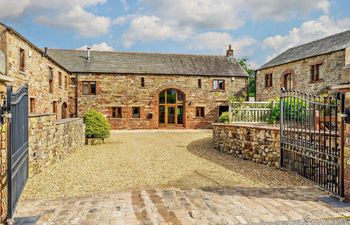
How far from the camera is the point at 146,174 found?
7.19 m

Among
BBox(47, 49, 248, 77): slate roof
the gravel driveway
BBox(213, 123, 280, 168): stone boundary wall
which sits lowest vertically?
the gravel driveway

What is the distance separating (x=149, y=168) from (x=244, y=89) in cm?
1911

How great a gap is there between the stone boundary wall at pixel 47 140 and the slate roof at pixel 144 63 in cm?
1222

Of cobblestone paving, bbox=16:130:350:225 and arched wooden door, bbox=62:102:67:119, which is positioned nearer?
cobblestone paving, bbox=16:130:350:225

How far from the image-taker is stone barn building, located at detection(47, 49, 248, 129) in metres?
22.2

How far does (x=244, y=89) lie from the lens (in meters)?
25.1

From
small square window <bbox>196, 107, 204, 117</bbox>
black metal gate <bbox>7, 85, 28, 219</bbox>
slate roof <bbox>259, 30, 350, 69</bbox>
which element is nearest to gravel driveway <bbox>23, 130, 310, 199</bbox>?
black metal gate <bbox>7, 85, 28, 219</bbox>

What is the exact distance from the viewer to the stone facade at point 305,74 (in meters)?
17.0

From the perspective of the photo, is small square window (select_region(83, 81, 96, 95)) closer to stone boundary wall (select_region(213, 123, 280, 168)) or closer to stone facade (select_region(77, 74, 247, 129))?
stone facade (select_region(77, 74, 247, 129))

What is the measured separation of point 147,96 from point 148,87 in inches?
31.9

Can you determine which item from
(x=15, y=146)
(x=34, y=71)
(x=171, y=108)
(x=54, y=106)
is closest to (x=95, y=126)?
(x=34, y=71)

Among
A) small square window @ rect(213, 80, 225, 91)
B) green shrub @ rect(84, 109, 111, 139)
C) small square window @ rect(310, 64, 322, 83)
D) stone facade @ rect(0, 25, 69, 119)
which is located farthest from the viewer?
small square window @ rect(213, 80, 225, 91)

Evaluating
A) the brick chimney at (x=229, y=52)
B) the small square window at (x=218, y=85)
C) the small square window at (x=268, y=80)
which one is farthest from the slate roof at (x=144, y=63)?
the small square window at (x=268, y=80)

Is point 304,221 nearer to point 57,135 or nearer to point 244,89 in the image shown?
point 57,135
